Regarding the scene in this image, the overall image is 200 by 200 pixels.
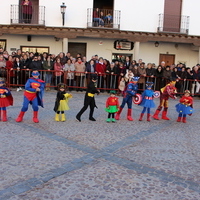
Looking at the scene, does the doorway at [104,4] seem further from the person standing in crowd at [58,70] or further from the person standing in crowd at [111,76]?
the person standing in crowd at [58,70]

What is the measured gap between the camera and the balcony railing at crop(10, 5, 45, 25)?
1683 cm

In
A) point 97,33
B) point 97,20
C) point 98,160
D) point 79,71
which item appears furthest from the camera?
point 97,20

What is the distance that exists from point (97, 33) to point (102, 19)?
1.12m

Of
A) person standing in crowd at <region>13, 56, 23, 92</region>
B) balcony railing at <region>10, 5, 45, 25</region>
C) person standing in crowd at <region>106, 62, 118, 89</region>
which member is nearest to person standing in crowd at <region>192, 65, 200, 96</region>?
person standing in crowd at <region>106, 62, 118, 89</region>

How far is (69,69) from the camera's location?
12.9m

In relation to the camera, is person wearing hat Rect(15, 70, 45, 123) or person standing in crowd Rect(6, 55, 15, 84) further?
person standing in crowd Rect(6, 55, 15, 84)

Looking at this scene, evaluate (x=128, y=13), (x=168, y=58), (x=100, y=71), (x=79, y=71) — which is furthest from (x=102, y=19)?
(x=79, y=71)

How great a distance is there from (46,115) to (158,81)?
21.7 feet

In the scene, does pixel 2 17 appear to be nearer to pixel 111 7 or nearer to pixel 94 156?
pixel 111 7

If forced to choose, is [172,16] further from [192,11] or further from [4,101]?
[4,101]

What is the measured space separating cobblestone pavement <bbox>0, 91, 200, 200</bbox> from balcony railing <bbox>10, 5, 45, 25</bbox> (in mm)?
10536

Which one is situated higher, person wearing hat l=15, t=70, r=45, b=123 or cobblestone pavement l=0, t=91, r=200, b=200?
person wearing hat l=15, t=70, r=45, b=123

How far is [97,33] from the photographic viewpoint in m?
17.1

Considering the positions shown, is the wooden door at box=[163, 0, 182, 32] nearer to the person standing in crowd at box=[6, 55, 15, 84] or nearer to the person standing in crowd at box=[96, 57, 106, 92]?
the person standing in crowd at box=[96, 57, 106, 92]
